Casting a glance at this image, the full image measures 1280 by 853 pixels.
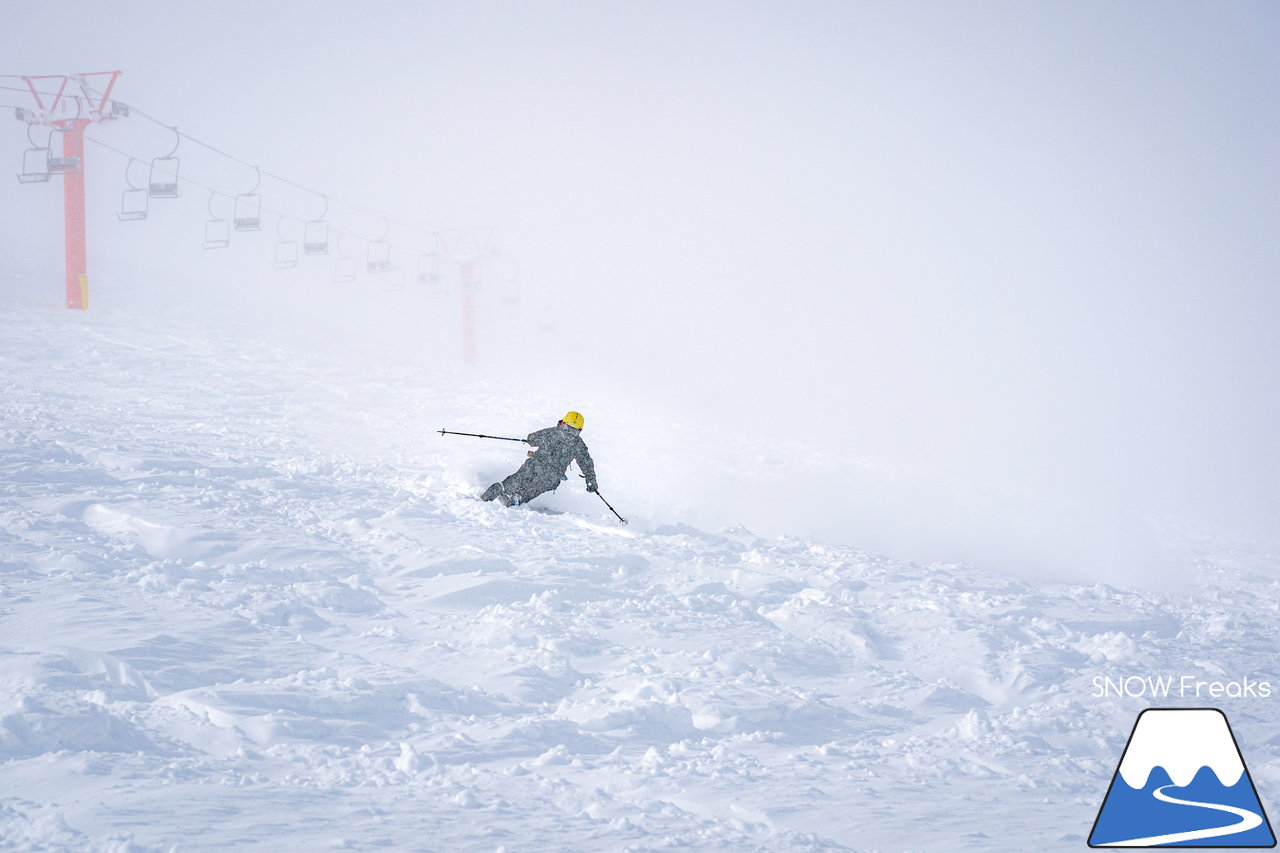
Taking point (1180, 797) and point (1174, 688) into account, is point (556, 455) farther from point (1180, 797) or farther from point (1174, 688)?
point (1180, 797)

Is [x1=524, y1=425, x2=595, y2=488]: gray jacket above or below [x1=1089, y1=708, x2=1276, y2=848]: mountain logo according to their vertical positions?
above

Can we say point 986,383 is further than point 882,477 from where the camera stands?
Yes

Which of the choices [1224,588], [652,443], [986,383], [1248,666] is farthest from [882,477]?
[986,383]

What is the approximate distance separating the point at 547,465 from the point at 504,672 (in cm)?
551

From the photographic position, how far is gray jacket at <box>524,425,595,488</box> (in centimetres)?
1159

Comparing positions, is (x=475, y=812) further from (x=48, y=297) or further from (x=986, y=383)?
(x=986, y=383)

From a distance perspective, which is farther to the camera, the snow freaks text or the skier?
the skier

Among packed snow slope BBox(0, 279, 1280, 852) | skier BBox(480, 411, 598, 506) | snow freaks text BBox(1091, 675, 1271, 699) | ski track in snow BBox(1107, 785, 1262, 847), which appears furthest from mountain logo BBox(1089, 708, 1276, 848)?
skier BBox(480, 411, 598, 506)

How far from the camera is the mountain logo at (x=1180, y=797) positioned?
15.5ft

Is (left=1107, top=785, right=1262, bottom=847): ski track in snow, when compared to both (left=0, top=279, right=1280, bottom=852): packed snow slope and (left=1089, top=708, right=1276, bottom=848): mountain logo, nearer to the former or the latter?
(left=1089, top=708, right=1276, bottom=848): mountain logo

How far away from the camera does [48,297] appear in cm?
3359

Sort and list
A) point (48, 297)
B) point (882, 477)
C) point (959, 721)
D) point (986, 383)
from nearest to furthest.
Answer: point (959, 721) < point (882, 477) < point (48, 297) < point (986, 383)

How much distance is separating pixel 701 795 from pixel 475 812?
47.3 inches

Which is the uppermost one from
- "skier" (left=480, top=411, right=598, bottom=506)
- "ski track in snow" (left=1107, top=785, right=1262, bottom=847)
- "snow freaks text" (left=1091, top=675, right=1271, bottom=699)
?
"skier" (left=480, top=411, right=598, bottom=506)
